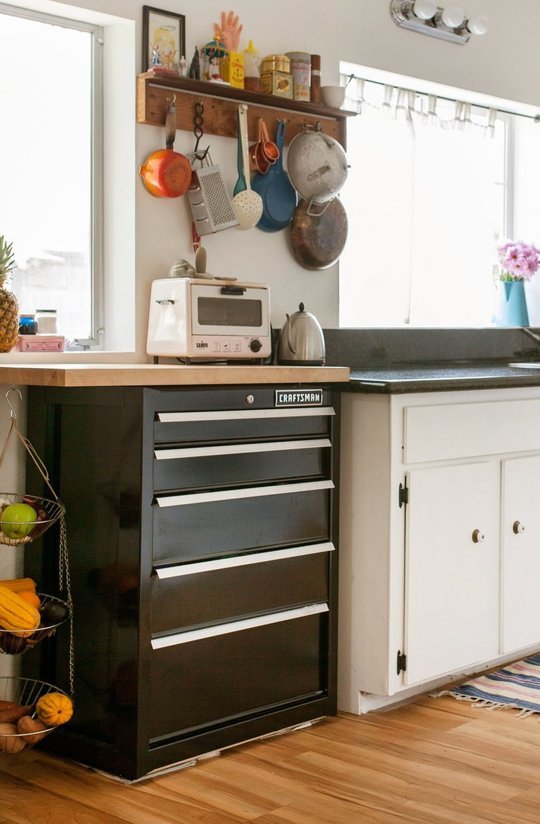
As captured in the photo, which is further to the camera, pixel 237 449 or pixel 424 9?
pixel 424 9

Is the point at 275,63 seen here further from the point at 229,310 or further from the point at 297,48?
the point at 229,310

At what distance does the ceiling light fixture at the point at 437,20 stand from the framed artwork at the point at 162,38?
103cm

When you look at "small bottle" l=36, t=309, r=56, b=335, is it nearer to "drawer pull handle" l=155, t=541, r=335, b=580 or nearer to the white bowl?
"drawer pull handle" l=155, t=541, r=335, b=580

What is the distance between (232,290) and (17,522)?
1.00 metres

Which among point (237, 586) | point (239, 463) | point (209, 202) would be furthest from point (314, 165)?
point (237, 586)

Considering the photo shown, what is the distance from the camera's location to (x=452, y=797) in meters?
2.54

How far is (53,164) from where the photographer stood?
3.24 m

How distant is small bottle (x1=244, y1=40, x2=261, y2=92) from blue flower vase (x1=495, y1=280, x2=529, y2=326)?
1.74m

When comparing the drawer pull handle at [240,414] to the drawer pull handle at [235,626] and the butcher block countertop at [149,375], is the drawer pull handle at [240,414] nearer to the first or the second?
the butcher block countertop at [149,375]

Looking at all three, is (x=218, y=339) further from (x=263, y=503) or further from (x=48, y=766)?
(x=48, y=766)

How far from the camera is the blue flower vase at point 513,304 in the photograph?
4738 mm

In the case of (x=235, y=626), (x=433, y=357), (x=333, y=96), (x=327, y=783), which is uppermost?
(x=333, y=96)

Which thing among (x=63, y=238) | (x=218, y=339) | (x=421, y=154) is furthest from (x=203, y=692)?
(x=421, y=154)

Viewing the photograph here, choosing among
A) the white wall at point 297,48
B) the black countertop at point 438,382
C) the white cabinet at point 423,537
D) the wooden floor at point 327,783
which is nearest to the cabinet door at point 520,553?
the white cabinet at point 423,537
